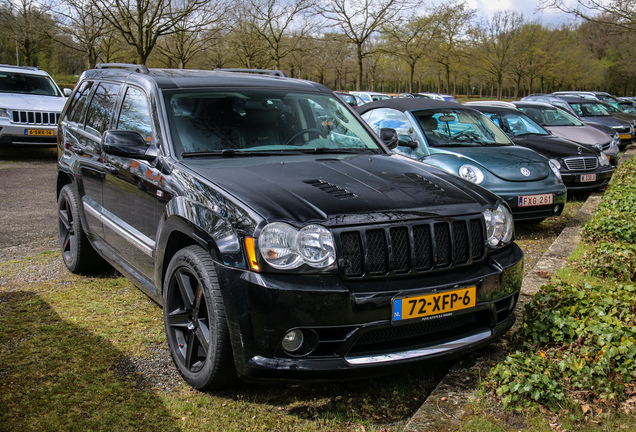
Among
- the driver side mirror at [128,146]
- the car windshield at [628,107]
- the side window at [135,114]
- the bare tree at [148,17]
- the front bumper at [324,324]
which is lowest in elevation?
the front bumper at [324,324]

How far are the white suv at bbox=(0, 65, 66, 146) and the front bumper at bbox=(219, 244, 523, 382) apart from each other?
40.7ft

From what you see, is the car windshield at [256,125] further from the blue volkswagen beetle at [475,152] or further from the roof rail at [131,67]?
the blue volkswagen beetle at [475,152]

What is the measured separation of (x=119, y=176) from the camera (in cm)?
423

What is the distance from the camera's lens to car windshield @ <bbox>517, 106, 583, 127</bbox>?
13.4 meters

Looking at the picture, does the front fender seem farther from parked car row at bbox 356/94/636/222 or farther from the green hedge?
parked car row at bbox 356/94/636/222

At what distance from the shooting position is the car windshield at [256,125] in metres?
3.83

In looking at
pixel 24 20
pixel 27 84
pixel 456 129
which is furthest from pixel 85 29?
pixel 456 129

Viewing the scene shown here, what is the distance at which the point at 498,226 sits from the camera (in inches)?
136

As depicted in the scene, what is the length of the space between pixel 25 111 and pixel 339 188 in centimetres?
1252

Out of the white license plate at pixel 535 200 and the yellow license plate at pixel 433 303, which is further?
the white license plate at pixel 535 200

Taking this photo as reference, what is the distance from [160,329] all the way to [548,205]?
5151 mm

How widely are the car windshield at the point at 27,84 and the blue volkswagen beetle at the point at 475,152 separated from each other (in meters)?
9.71

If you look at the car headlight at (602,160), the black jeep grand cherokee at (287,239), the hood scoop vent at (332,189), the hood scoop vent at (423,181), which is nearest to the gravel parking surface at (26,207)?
the black jeep grand cherokee at (287,239)

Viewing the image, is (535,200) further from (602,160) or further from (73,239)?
(73,239)
